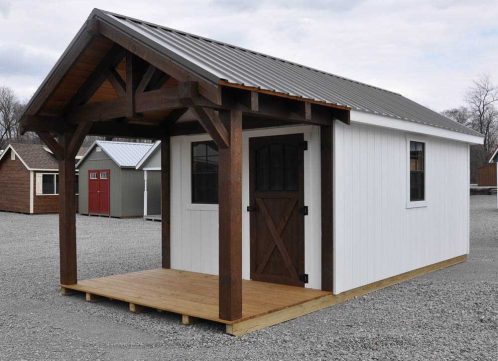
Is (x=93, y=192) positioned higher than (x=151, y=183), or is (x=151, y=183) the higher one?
(x=151, y=183)

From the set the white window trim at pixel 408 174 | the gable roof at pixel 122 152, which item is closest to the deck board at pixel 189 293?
the white window trim at pixel 408 174

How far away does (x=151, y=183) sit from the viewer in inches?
877

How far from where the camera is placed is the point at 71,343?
5.30m

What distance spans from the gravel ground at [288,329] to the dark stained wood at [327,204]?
0.44 m

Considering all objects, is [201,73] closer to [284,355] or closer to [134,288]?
[284,355]

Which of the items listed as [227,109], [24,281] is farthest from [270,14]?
[227,109]

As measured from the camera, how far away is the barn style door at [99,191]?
75.3ft

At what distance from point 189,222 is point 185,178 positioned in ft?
2.21

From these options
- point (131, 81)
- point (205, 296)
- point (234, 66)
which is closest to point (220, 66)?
point (234, 66)

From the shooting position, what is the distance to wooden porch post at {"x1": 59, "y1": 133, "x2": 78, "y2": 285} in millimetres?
7574

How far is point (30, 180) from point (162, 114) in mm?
18731

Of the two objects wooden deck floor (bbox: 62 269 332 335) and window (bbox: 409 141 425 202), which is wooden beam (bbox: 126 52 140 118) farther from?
window (bbox: 409 141 425 202)

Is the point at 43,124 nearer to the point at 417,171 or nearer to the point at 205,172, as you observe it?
the point at 205,172

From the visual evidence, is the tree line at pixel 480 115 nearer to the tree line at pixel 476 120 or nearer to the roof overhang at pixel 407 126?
the tree line at pixel 476 120
